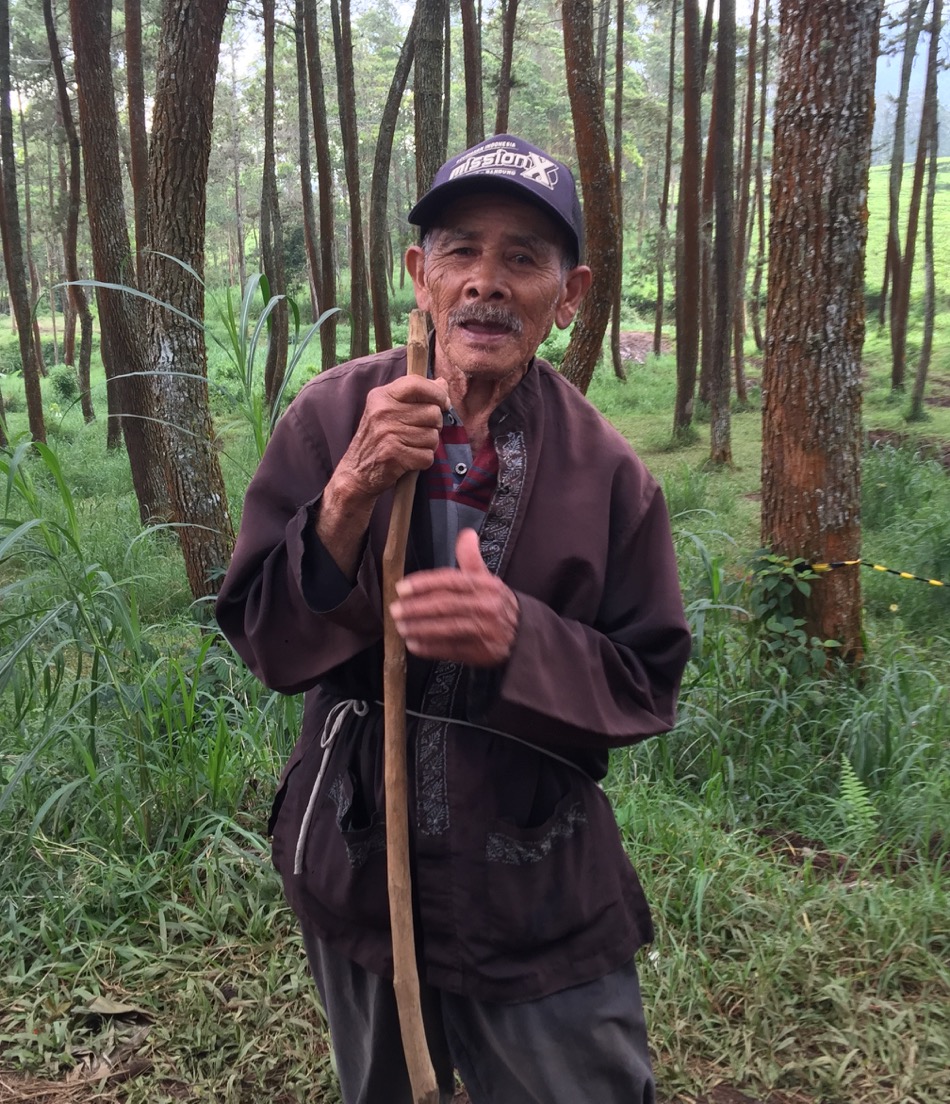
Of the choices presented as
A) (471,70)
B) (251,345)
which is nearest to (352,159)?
(471,70)

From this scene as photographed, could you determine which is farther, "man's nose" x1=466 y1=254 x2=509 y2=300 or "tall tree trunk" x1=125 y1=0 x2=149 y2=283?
"tall tree trunk" x1=125 y1=0 x2=149 y2=283

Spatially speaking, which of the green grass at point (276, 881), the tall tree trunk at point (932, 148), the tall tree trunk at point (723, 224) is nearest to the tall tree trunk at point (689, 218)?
the tall tree trunk at point (723, 224)

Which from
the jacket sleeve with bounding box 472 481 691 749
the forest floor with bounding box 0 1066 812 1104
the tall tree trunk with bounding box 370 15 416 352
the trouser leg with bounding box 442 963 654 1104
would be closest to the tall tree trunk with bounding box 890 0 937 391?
the tall tree trunk with bounding box 370 15 416 352

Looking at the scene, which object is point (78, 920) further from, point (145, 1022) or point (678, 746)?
point (678, 746)

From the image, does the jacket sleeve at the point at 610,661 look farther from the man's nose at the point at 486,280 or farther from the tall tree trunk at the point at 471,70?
the tall tree trunk at the point at 471,70

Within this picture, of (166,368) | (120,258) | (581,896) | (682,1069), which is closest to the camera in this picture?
(581,896)

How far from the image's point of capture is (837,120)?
3764 mm

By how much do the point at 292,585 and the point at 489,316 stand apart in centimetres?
52

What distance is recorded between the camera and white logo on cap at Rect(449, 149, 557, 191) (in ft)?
4.38

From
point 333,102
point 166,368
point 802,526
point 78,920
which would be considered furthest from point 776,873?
point 333,102

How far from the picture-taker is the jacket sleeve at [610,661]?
1.18 m

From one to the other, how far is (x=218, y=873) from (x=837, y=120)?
3783 mm

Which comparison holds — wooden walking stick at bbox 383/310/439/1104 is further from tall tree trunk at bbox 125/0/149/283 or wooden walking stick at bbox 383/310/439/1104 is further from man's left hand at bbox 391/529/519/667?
tall tree trunk at bbox 125/0/149/283

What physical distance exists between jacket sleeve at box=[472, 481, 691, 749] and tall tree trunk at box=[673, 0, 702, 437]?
33.7 ft
